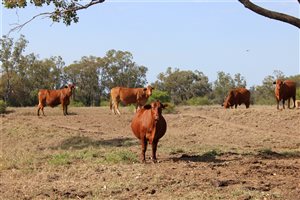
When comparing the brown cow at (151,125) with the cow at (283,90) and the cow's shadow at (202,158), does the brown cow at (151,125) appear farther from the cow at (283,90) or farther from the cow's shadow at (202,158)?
the cow at (283,90)

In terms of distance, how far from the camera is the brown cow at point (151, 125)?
1263 cm

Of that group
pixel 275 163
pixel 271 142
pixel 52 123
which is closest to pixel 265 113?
pixel 271 142

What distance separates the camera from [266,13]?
1170 cm

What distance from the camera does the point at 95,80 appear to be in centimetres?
6744

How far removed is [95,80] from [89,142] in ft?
163

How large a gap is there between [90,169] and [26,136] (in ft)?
28.9

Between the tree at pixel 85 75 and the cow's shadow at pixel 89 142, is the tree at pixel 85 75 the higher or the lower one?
the higher one

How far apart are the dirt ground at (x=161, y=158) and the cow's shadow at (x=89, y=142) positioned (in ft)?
0.11

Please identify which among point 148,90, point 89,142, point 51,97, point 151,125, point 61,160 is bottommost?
point 61,160

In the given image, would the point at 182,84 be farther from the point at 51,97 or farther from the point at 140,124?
the point at 140,124

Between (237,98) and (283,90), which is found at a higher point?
(283,90)

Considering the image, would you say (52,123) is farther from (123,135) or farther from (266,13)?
(266,13)

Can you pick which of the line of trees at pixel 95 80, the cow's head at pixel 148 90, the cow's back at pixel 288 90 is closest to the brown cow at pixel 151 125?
the cow's head at pixel 148 90

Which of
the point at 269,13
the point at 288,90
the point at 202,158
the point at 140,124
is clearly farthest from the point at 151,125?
the point at 288,90
